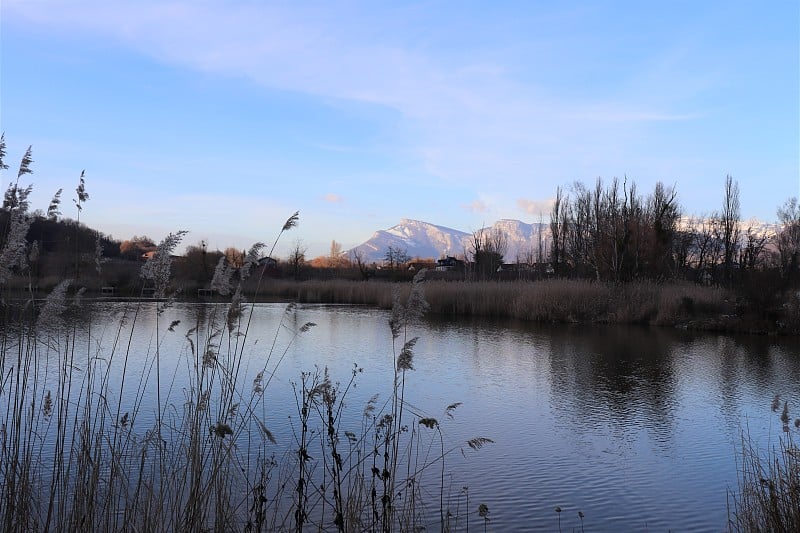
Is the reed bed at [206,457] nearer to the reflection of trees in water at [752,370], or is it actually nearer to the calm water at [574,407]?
the calm water at [574,407]

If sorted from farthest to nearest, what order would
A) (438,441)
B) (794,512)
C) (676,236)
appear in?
(676,236) → (438,441) → (794,512)

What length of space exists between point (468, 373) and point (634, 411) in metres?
2.76

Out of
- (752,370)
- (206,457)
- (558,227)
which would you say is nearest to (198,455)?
(206,457)

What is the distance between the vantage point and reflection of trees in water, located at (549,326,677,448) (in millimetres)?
6770

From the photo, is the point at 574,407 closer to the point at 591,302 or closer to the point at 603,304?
the point at 591,302

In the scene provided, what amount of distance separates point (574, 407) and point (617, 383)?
1.89 m

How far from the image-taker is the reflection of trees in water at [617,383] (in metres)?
6.77

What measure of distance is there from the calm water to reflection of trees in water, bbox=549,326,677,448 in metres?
0.03

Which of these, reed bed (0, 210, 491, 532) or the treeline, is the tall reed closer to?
reed bed (0, 210, 491, 532)

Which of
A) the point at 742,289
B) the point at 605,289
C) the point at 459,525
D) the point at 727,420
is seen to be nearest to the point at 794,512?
the point at 459,525

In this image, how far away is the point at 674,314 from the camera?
19359 mm

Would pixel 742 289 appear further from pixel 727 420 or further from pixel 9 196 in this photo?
pixel 9 196

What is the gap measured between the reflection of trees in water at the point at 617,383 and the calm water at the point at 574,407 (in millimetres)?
35

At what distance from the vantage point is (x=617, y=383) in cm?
897
